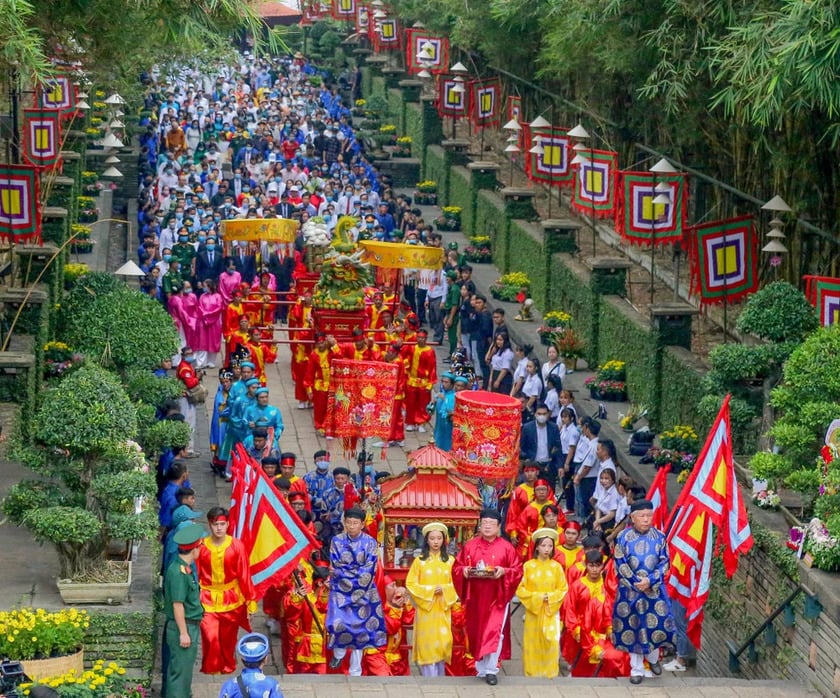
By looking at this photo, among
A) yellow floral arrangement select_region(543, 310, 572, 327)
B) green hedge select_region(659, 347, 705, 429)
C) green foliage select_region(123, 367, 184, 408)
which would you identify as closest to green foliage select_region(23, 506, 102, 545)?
green foliage select_region(123, 367, 184, 408)

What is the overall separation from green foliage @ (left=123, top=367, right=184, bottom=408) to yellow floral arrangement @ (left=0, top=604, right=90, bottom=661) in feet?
20.0

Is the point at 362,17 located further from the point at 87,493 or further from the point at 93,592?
the point at 93,592

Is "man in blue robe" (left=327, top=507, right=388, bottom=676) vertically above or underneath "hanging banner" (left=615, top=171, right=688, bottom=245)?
underneath

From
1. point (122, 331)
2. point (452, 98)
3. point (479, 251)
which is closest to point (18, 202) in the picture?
point (122, 331)

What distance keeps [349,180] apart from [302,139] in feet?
17.4

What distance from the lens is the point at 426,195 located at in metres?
40.6

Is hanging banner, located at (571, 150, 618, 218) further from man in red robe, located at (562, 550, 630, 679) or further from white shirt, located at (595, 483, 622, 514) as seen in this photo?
man in red robe, located at (562, 550, 630, 679)

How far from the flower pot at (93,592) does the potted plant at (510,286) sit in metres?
16.3

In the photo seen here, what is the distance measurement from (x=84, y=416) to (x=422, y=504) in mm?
A: 3579

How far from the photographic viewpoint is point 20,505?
15.7 meters

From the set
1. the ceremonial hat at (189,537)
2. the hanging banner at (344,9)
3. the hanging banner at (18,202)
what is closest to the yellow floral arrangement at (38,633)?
the ceremonial hat at (189,537)

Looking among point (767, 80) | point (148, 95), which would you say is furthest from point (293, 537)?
point (148, 95)

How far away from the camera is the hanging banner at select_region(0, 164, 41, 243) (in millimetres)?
22828

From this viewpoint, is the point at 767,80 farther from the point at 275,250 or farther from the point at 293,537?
the point at 275,250
